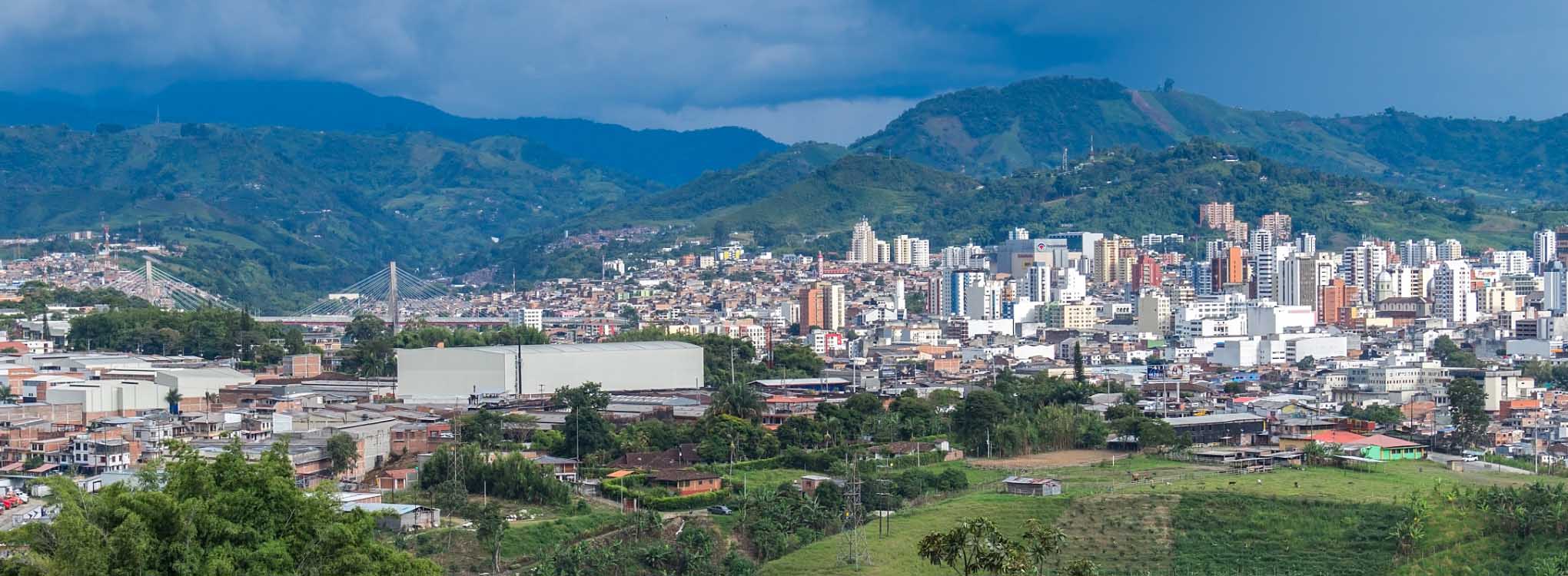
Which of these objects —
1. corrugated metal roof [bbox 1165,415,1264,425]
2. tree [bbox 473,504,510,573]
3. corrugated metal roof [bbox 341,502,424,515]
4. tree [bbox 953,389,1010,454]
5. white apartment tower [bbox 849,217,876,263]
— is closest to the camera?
tree [bbox 473,504,510,573]

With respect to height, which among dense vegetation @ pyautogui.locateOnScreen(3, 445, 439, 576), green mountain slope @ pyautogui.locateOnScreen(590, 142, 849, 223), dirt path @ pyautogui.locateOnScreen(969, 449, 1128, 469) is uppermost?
green mountain slope @ pyautogui.locateOnScreen(590, 142, 849, 223)

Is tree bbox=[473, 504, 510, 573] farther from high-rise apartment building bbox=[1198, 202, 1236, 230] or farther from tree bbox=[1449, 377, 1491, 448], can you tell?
high-rise apartment building bbox=[1198, 202, 1236, 230]

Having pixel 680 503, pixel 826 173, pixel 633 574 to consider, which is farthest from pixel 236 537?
pixel 826 173

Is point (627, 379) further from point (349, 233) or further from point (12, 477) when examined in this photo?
point (349, 233)

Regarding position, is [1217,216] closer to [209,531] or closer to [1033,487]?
[1033,487]

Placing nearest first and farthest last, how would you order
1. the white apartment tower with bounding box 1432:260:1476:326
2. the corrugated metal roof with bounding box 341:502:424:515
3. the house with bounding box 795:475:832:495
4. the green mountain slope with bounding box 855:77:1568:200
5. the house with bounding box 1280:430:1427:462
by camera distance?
the corrugated metal roof with bounding box 341:502:424:515 → the house with bounding box 795:475:832:495 → the house with bounding box 1280:430:1427:462 → the white apartment tower with bounding box 1432:260:1476:326 → the green mountain slope with bounding box 855:77:1568:200

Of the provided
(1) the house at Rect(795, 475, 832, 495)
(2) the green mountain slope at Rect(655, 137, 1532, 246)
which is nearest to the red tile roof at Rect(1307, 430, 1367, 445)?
(1) the house at Rect(795, 475, 832, 495)

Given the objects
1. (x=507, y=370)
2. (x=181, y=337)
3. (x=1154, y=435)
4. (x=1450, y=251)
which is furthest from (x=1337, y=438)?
(x=1450, y=251)
